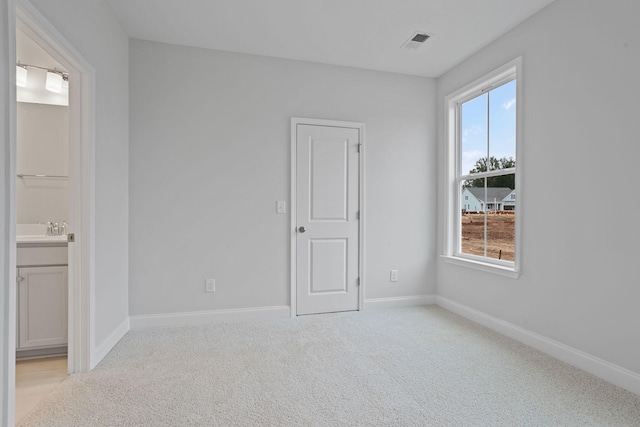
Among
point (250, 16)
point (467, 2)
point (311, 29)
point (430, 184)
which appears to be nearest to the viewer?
point (467, 2)

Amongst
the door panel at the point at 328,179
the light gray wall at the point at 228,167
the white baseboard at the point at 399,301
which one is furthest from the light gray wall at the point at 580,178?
the door panel at the point at 328,179

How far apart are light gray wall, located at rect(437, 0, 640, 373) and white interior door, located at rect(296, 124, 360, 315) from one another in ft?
4.93

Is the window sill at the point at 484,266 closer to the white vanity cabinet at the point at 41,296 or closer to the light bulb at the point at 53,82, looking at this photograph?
the white vanity cabinet at the point at 41,296

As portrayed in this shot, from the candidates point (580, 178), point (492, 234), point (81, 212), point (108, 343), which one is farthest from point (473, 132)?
point (108, 343)

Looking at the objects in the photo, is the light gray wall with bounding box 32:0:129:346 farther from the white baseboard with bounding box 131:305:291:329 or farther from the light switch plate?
the light switch plate

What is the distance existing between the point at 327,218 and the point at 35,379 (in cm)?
259

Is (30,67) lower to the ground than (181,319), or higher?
higher

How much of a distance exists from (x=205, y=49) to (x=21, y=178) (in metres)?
1.93

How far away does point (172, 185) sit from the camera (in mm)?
3158

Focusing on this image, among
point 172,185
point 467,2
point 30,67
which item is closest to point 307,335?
point 172,185

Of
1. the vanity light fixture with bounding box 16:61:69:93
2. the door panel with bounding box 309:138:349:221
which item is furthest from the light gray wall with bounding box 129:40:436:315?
the vanity light fixture with bounding box 16:61:69:93

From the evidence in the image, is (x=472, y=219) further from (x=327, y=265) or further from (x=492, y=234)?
(x=327, y=265)

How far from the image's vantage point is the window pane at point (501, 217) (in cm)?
301

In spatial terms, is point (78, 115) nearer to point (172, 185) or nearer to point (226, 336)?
point (172, 185)
